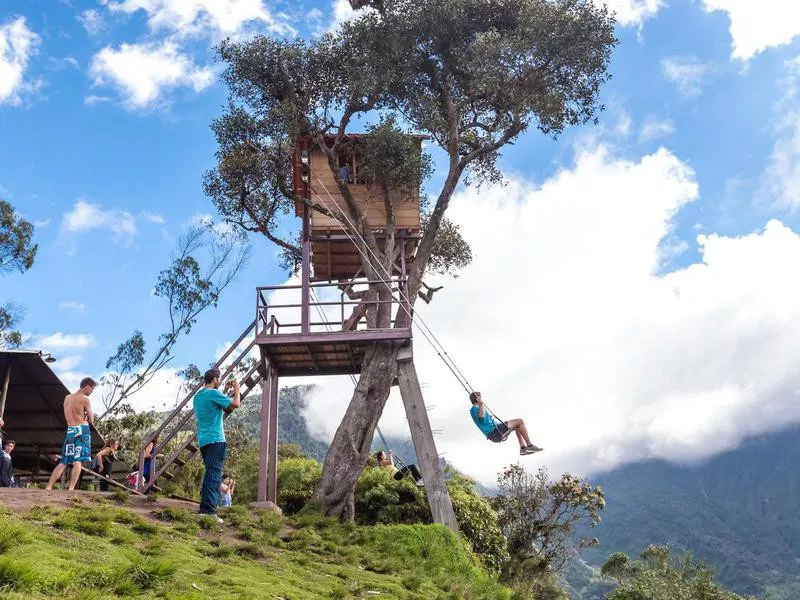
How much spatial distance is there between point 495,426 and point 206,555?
24.0ft

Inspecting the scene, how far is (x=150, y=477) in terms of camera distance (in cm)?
1523

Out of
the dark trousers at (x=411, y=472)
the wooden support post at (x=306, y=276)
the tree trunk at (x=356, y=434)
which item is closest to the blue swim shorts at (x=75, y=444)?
the tree trunk at (x=356, y=434)

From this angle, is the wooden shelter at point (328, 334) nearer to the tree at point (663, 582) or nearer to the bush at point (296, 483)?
the bush at point (296, 483)

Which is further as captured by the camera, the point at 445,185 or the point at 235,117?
the point at 235,117

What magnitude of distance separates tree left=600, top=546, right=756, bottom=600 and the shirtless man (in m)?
34.2

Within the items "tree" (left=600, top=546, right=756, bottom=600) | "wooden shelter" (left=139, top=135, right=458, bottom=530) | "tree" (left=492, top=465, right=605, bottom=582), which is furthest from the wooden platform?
"tree" (left=600, top=546, right=756, bottom=600)

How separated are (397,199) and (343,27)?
4.86 meters

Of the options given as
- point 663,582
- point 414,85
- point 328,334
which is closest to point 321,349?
point 328,334

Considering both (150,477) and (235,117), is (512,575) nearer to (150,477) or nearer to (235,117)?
(150,477)

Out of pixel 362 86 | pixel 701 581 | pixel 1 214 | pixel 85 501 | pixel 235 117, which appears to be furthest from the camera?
pixel 701 581

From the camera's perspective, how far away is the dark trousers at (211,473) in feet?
35.7

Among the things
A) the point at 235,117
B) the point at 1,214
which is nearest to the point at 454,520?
the point at 235,117

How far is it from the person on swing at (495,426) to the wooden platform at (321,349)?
7.77 ft

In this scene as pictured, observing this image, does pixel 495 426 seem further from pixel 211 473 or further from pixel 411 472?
pixel 211 473
